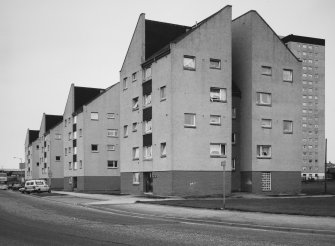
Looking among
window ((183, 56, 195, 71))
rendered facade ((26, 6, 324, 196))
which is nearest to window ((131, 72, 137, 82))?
rendered facade ((26, 6, 324, 196))

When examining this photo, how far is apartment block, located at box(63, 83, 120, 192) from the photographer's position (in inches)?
2404

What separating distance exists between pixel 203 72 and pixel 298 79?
1038 cm

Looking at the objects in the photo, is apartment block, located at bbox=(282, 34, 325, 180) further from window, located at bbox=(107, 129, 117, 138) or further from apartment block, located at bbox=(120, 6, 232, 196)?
apartment block, located at bbox=(120, 6, 232, 196)

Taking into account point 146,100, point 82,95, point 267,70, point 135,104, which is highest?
point 82,95

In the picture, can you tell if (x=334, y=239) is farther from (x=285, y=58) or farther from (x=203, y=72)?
(x=285, y=58)

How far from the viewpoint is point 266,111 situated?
4244cm

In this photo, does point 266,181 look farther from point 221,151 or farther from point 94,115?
point 94,115

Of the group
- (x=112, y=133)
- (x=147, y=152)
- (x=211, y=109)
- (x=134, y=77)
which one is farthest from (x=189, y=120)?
(x=112, y=133)

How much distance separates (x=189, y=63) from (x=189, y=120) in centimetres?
494

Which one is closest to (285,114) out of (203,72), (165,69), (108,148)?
(203,72)

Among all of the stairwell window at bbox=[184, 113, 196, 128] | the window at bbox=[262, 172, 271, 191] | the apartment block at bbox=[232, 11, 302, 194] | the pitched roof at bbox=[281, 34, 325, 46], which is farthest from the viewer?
the pitched roof at bbox=[281, 34, 325, 46]

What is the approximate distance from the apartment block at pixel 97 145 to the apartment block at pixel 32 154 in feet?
152

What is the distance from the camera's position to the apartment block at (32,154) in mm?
109000

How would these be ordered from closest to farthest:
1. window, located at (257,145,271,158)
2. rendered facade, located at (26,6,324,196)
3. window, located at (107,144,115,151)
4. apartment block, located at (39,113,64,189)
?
rendered facade, located at (26,6,324,196) → window, located at (257,145,271,158) → window, located at (107,144,115,151) → apartment block, located at (39,113,64,189)
